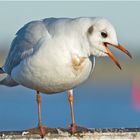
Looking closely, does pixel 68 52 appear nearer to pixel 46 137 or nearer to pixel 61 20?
pixel 61 20

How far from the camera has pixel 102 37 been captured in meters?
5.93

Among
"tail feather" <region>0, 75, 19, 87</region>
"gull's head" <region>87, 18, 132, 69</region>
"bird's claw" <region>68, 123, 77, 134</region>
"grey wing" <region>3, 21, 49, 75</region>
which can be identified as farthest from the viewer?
"tail feather" <region>0, 75, 19, 87</region>

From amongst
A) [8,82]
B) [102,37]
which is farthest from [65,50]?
[8,82]

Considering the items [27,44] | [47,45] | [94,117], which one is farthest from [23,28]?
[94,117]

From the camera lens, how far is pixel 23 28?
6.71 meters

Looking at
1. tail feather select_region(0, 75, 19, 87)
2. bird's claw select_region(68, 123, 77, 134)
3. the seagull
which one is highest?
the seagull

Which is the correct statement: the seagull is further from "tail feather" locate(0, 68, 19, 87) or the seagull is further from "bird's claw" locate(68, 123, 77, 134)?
"tail feather" locate(0, 68, 19, 87)

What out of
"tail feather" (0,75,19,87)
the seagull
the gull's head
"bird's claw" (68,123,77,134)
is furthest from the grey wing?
"bird's claw" (68,123,77,134)

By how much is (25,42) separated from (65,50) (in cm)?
67

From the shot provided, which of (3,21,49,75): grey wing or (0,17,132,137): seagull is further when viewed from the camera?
(3,21,49,75): grey wing

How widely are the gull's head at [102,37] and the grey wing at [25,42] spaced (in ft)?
1.29

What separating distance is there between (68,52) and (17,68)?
0.80m

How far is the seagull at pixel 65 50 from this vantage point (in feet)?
19.4

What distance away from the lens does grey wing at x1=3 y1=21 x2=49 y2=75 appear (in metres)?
6.23
